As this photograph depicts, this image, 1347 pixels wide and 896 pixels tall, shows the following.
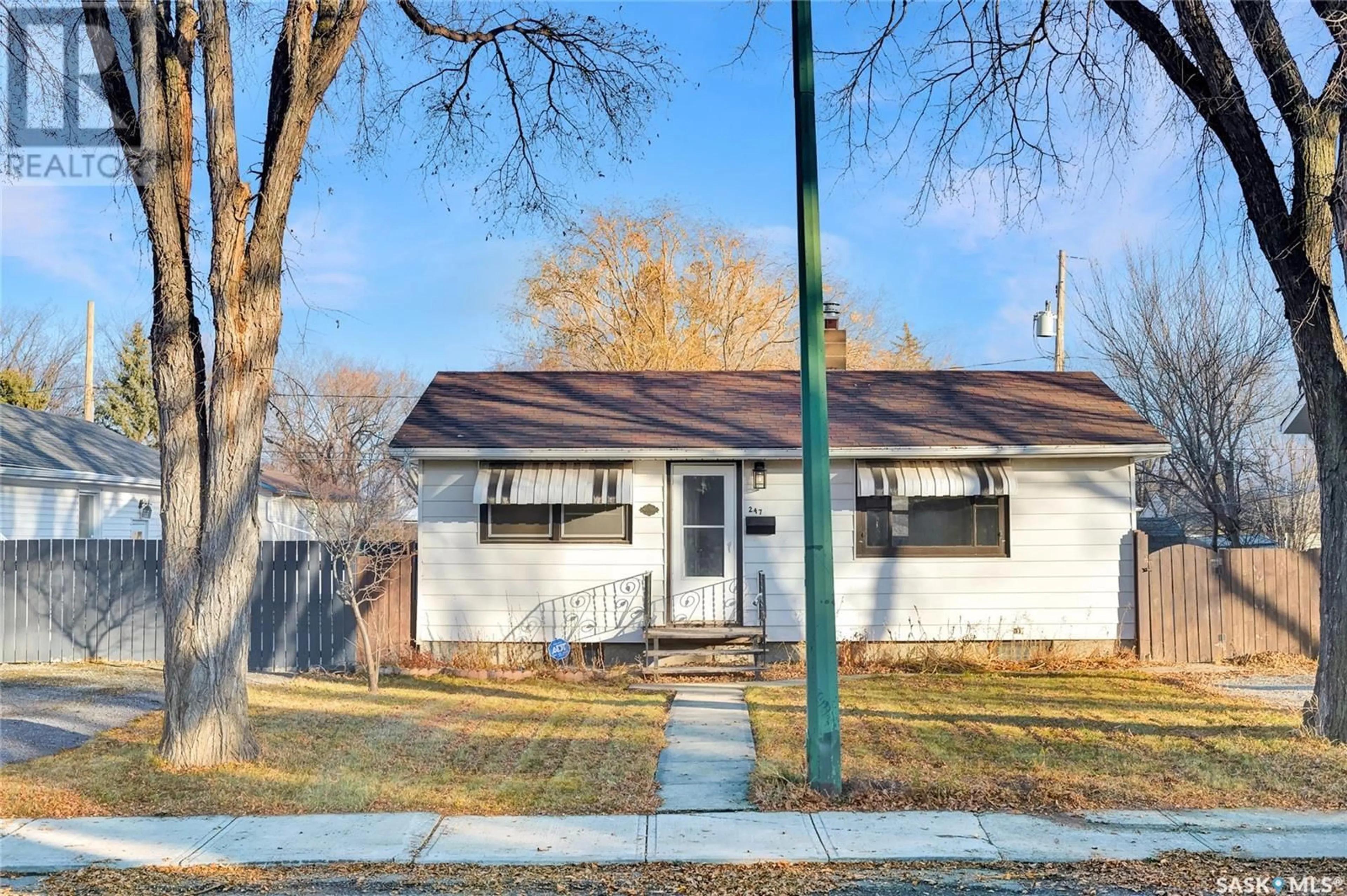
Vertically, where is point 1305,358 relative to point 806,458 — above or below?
above

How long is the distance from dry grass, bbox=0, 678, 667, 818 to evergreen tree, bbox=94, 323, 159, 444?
30.1 meters

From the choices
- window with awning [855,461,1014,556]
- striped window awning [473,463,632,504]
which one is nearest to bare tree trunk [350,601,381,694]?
striped window awning [473,463,632,504]

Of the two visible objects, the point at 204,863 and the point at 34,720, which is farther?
the point at 34,720

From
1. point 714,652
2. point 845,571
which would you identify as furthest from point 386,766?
point 845,571

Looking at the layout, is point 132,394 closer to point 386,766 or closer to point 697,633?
point 697,633

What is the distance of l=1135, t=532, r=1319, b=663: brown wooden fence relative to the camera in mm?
12648

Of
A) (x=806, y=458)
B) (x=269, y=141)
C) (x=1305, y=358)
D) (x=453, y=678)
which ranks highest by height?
(x=269, y=141)

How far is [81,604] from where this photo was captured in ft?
43.8

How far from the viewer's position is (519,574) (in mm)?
12586

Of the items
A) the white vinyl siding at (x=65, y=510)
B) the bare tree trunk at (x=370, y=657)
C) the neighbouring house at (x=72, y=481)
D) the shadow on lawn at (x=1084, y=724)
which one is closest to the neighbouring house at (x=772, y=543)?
the bare tree trunk at (x=370, y=657)

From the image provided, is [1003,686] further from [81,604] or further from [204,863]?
[81,604]

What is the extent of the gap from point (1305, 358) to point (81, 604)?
14.0 m

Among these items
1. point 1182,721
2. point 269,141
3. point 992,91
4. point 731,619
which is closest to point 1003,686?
point 1182,721

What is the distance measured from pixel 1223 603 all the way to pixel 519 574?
8766 millimetres
